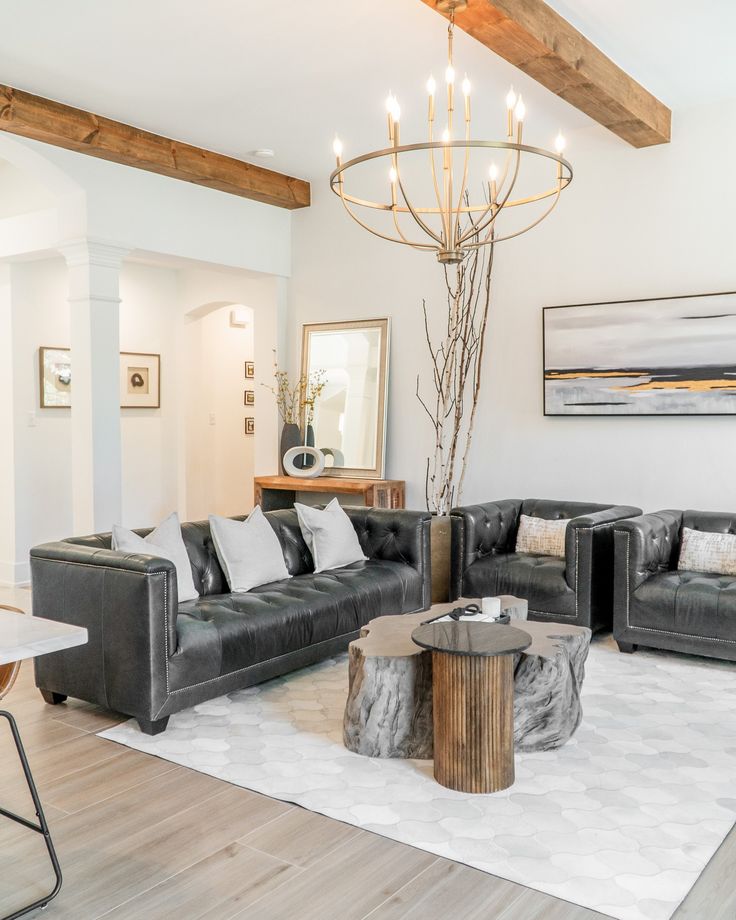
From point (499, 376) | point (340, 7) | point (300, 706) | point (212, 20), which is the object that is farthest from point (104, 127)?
point (300, 706)

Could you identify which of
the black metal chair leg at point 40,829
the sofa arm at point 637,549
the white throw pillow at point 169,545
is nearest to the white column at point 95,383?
the white throw pillow at point 169,545

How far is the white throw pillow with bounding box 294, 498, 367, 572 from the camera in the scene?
4.80 metres

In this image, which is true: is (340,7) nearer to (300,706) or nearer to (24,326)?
(300,706)

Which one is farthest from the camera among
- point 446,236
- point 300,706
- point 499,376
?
point 499,376

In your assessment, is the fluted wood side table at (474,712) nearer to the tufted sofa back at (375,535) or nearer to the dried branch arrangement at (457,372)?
the tufted sofa back at (375,535)

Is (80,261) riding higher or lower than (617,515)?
higher

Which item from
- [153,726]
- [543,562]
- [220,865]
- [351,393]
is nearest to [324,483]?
[351,393]

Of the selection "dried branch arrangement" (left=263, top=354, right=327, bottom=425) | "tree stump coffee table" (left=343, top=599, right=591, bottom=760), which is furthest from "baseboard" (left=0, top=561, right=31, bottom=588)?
"tree stump coffee table" (left=343, top=599, right=591, bottom=760)

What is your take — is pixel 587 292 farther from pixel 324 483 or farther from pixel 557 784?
pixel 557 784

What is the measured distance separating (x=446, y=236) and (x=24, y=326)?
191 inches

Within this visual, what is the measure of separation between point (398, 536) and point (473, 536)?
1.98 ft

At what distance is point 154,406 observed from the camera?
8.14 m

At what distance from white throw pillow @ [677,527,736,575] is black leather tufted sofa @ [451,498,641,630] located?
15.5 inches

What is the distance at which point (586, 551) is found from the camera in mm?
4793
